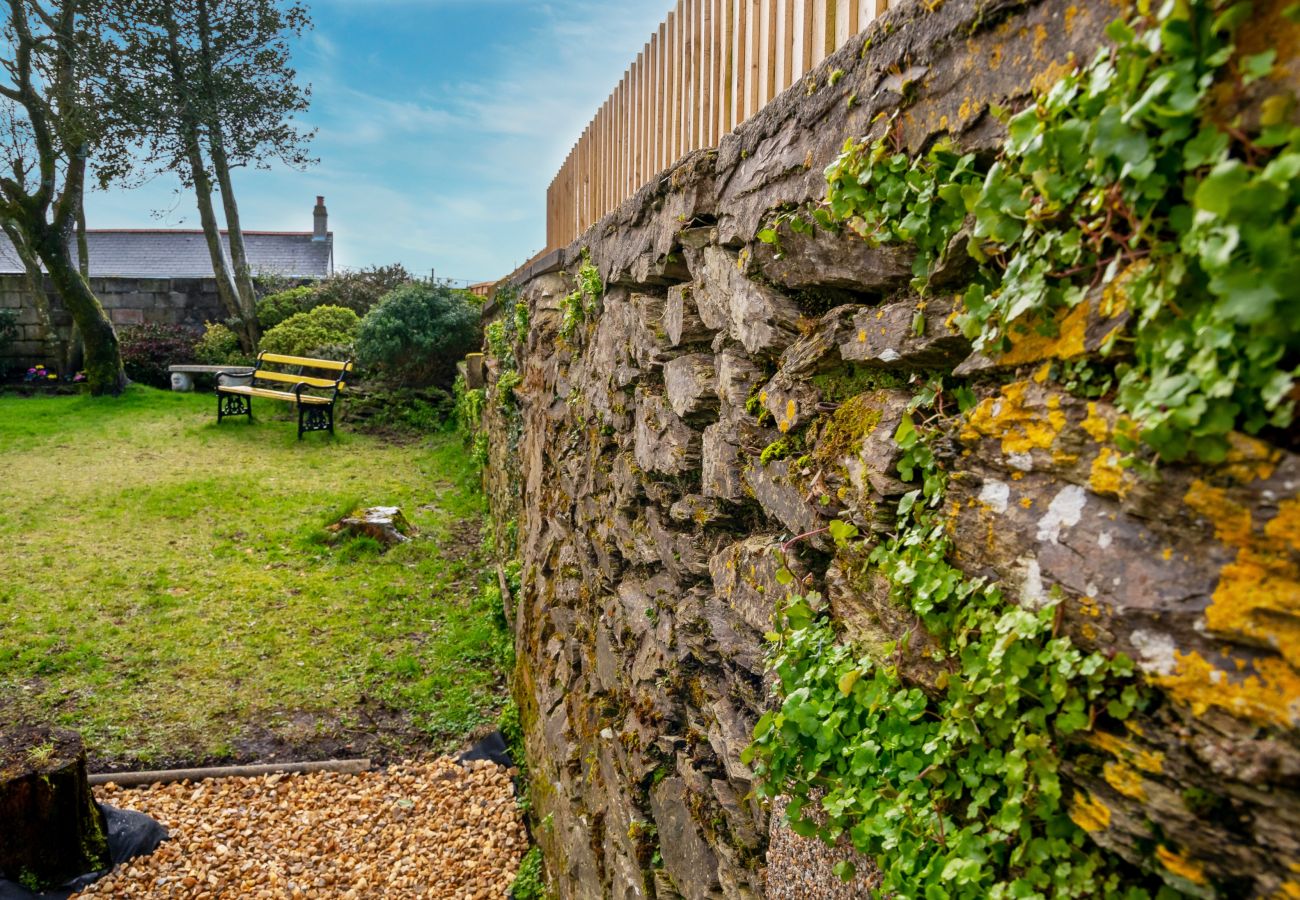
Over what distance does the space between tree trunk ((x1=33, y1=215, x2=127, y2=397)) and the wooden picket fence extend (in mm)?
11648

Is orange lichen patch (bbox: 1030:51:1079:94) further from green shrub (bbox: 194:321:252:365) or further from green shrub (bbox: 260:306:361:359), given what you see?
green shrub (bbox: 194:321:252:365)

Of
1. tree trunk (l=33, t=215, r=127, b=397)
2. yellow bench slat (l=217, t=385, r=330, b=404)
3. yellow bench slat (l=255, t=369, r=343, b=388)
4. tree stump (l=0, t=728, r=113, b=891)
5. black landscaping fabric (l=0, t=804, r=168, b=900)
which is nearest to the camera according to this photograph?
tree stump (l=0, t=728, r=113, b=891)

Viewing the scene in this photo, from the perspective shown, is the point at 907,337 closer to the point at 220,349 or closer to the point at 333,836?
the point at 333,836

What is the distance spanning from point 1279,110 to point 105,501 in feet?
31.4

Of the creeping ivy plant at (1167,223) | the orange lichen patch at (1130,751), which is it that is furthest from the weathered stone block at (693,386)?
the orange lichen patch at (1130,751)

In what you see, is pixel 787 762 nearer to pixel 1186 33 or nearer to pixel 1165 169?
pixel 1165 169

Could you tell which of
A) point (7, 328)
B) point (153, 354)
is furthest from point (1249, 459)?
point (7, 328)

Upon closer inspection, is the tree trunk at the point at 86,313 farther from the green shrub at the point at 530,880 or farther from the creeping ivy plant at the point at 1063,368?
the creeping ivy plant at the point at 1063,368

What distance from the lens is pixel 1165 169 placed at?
2.66 feet

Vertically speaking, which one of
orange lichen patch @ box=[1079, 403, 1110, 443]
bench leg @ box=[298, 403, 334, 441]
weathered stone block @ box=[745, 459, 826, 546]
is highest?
orange lichen patch @ box=[1079, 403, 1110, 443]

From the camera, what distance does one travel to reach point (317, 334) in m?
13.9

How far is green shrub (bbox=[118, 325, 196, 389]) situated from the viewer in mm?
14680

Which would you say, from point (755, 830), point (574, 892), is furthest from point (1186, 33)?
point (574, 892)

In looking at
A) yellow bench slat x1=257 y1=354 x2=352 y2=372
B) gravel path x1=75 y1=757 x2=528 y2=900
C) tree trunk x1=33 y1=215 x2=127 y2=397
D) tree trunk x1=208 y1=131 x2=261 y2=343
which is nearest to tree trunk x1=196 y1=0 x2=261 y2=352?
tree trunk x1=208 y1=131 x2=261 y2=343
